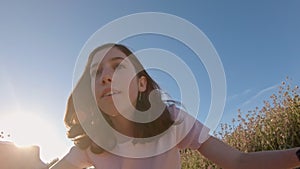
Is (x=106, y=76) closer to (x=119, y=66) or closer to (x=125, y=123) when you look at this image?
(x=119, y=66)

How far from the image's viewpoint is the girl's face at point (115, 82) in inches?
58.2

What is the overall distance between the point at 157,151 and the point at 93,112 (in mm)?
404

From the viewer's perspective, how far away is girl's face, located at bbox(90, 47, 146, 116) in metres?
1.48

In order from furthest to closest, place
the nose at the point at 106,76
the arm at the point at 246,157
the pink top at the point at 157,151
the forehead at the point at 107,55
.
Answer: the forehead at the point at 107,55 → the nose at the point at 106,76 → the pink top at the point at 157,151 → the arm at the point at 246,157

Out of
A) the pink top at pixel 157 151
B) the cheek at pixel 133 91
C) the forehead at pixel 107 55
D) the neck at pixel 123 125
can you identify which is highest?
the forehead at pixel 107 55

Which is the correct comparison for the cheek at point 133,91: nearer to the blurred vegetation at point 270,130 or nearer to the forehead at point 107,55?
the forehead at point 107,55

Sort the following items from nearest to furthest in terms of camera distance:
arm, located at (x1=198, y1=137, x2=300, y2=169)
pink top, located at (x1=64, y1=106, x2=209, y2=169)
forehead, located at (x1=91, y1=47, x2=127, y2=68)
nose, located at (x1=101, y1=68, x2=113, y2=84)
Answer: arm, located at (x1=198, y1=137, x2=300, y2=169) < pink top, located at (x1=64, y1=106, x2=209, y2=169) < nose, located at (x1=101, y1=68, x2=113, y2=84) < forehead, located at (x1=91, y1=47, x2=127, y2=68)

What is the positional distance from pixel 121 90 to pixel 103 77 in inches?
5.0

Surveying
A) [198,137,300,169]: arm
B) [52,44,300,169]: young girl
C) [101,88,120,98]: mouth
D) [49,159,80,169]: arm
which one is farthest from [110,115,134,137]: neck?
[198,137,300,169]: arm

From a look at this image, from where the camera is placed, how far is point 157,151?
1.48m

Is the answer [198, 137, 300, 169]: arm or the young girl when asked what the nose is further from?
[198, 137, 300, 169]: arm

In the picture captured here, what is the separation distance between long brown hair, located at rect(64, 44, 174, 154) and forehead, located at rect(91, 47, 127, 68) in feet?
0.06

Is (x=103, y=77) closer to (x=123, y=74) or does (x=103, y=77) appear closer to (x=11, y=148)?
(x=123, y=74)

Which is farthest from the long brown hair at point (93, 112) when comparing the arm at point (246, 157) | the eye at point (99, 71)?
the arm at point (246, 157)
